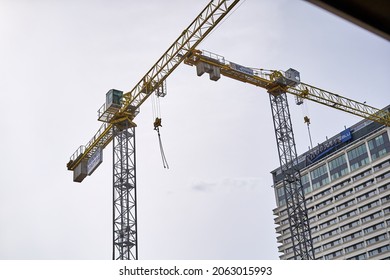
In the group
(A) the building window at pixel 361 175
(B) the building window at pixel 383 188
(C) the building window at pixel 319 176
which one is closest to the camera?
(B) the building window at pixel 383 188

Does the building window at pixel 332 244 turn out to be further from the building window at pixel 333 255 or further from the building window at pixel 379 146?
the building window at pixel 379 146

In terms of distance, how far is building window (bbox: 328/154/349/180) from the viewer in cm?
6291

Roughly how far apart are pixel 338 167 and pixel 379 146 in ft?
21.8

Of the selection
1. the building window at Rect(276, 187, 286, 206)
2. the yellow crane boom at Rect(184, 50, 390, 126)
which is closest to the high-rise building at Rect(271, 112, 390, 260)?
the building window at Rect(276, 187, 286, 206)

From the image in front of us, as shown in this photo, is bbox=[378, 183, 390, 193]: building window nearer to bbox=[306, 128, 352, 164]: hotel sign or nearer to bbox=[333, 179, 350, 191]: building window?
bbox=[333, 179, 350, 191]: building window

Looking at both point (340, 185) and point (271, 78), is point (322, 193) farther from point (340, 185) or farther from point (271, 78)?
point (271, 78)

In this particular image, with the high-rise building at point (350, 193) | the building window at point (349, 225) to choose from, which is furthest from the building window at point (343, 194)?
the building window at point (349, 225)

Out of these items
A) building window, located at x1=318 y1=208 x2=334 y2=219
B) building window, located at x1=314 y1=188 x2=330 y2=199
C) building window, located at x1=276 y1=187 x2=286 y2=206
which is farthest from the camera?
building window, located at x1=276 y1=187 x2=286 y2=206

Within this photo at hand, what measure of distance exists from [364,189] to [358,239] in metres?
5.40

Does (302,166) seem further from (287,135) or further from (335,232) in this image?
(287,135)

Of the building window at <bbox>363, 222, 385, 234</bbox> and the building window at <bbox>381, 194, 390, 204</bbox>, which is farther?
the building window at <bbox>363, 222, 385, 234</bbox>

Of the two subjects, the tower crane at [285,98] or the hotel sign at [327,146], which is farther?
the hotel sign at [327,146]

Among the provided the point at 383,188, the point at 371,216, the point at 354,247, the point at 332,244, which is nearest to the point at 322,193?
the point at 332,244

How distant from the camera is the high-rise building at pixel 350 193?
5756cm
